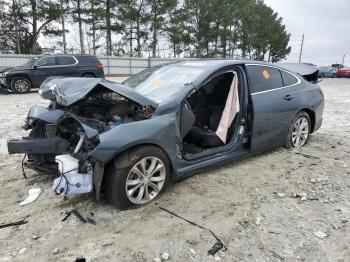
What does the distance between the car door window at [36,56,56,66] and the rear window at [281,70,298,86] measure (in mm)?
11852

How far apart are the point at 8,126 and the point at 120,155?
5148 millimetres

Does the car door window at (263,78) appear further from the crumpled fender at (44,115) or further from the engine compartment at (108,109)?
the crumpled fender at (44,115)

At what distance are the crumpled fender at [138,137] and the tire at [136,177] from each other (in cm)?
9

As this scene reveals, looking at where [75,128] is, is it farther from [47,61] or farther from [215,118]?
[47,61]

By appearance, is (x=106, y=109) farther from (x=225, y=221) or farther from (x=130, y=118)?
(x=225, y=221)

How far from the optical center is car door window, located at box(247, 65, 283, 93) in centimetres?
478

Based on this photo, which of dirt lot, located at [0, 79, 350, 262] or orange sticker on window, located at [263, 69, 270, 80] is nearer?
dirt lot, located at [0, 79, 350, 262]

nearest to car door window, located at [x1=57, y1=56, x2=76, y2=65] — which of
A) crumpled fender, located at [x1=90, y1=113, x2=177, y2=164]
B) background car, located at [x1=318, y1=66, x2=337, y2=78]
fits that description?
crumpled fender, located at [x1=90, y1=113, x2=177, y2=164]

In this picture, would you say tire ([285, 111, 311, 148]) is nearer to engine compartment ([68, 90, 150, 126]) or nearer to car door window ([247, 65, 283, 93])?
car door window ([247, 65, 283, 93])

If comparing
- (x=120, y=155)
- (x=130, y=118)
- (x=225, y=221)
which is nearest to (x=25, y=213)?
(x=120, y=155)

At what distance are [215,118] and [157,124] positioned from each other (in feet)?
5.08

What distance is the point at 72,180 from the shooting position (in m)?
3.38

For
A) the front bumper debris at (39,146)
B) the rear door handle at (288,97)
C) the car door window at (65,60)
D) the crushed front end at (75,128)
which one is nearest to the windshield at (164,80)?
the crushed front end at (75,128)

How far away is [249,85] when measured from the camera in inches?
185
